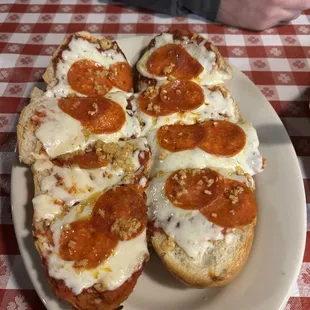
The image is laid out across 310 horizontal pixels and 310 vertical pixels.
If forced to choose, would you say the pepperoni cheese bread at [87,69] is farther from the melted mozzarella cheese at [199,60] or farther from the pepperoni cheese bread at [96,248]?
the pepperoni cheese bread at [96,248]

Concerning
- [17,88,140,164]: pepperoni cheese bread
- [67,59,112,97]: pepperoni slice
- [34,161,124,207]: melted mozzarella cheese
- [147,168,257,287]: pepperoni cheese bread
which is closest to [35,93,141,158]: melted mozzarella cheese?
[17,88,140,164]: pepperoni cheese bread

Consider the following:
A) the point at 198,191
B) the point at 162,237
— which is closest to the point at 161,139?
the point at 198,191

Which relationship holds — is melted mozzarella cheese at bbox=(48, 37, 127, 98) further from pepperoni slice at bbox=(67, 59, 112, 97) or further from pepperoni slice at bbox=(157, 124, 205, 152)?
pepperoni slice at bbox=(157, 124, 205, 152)

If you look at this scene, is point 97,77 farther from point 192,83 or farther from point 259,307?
point 259,307

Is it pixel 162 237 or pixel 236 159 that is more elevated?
pixel 236 159

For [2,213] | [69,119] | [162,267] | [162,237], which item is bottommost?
[2,213]

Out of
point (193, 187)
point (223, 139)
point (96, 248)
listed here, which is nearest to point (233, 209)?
point (193, 187)
